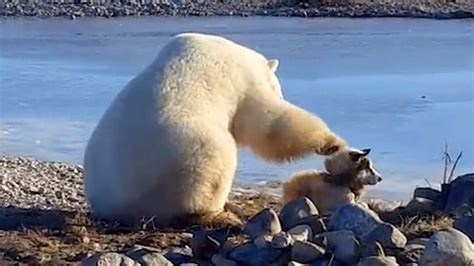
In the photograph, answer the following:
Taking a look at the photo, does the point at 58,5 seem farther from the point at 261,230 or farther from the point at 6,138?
the point at 261,230

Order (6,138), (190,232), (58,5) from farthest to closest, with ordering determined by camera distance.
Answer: (58,5) → (6,138) → (190,232)

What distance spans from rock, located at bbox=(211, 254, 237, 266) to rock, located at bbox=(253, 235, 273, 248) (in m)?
0.16

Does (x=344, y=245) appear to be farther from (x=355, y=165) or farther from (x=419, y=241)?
(x=355, y=165)

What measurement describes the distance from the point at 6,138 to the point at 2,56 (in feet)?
30.3

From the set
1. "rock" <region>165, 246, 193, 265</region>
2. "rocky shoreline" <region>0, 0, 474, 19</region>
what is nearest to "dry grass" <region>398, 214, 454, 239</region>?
"rock" <region>165, 246, 193, 265</region>

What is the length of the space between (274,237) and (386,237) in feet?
1.80

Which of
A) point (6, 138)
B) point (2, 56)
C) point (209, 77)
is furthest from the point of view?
point (2, 56)

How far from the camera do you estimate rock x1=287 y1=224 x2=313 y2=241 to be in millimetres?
5953

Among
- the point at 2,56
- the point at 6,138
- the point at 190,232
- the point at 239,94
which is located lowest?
the point at 2,56

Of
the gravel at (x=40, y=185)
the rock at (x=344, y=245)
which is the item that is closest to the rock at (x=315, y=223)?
the rock at (x=344, y=245)

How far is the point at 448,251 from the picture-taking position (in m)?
5.36

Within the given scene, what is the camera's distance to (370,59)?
19891 mm

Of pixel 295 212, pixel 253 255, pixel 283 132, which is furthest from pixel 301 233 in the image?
pixel 283 132

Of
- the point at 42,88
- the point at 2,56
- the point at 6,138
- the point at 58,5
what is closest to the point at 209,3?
the point at 58,5
